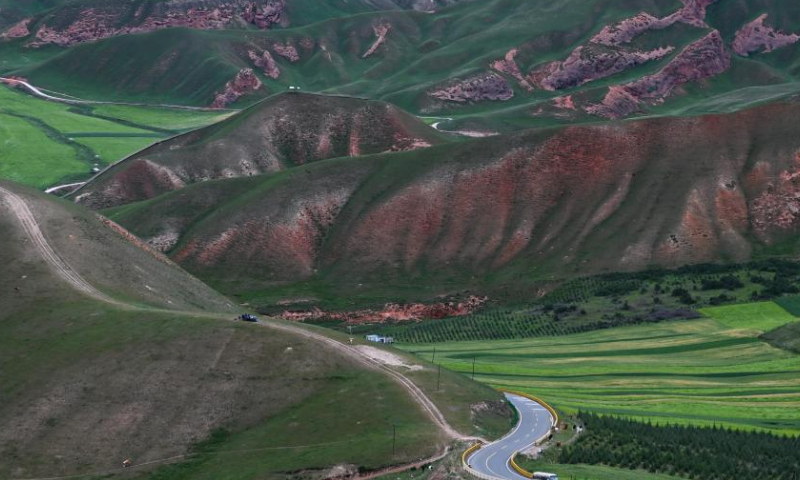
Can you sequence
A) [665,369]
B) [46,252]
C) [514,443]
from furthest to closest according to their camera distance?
[665,369] → [46,252] → [514,443]

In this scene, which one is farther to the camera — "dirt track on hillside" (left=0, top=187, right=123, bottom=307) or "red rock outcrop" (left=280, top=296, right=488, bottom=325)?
"red rock outcrop" (left=280, top=296, right=488, bottom=325)

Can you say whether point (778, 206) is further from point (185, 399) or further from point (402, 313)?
point (185, 399)

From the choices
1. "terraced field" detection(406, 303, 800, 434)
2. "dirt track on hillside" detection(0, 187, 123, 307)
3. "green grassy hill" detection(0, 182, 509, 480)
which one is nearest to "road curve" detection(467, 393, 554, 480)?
"green grassy hill" detection(0, 182, 509, 480)

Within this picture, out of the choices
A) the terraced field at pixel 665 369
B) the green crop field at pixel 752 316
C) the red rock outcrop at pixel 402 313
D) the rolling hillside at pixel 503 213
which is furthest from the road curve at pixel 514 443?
the rolling hillside at pixel 503 213

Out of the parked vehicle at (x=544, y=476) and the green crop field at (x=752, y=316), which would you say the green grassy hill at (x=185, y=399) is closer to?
the parked vehicle at (x=544, y=476)

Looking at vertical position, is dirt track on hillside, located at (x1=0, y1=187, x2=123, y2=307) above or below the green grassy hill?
above

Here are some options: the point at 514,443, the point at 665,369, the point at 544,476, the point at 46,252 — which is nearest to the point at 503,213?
the point at 665,369

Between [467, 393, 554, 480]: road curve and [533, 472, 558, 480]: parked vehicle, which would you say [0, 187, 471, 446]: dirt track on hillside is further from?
[533, 472, 558, 480]: parked vehicle
